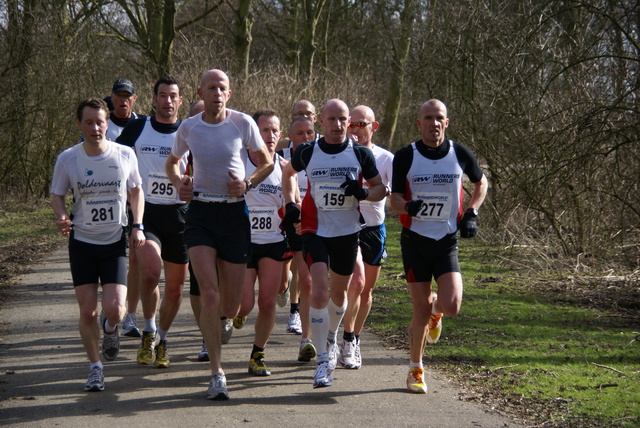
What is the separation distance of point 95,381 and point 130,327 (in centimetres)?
213

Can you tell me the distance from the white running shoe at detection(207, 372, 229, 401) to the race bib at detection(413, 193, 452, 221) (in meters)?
1.84

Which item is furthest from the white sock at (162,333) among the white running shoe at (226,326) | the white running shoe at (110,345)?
the white running shoe at (226,326)

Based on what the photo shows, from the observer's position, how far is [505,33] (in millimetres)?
14570

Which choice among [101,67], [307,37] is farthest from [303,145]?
[307,37]

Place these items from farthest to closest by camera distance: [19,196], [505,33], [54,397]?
[19,196]
[505,33]
[54,397]

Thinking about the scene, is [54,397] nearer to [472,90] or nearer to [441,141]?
[441,141]

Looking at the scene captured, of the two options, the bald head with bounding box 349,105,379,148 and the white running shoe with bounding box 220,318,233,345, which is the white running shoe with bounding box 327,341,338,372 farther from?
the bald head with bounding box 349,105,379,148

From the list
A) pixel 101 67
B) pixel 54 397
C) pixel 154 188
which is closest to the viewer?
pixel 54 397

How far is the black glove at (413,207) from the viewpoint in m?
6.16

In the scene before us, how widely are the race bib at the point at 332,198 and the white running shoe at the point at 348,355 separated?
127 cm

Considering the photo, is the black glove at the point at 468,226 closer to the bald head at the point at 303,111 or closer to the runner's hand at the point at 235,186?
the runner's hand at the point at 235,186

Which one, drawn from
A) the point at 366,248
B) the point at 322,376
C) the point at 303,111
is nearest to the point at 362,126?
the point at 303,111

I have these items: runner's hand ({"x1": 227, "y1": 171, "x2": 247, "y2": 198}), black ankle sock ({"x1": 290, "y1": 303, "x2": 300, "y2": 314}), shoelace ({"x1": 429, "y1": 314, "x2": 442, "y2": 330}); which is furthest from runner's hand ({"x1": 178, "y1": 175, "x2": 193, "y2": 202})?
black ankle sock ({"x1": 290, "y1": 303, "x2": 300, "y2": 314})

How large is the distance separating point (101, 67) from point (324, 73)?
6.91 metres
